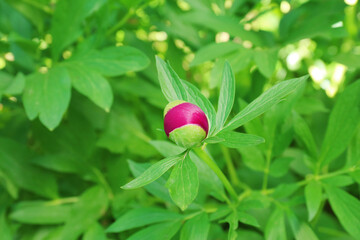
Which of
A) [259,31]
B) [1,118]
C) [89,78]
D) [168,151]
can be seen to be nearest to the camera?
[168,151]

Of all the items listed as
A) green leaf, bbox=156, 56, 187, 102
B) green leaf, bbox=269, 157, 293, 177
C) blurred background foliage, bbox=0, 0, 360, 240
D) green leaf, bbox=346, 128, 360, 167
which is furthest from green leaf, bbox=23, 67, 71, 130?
green leaf, bbox=346, 128, 360, 167

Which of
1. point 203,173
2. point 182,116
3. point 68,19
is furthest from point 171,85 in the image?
point 68,19

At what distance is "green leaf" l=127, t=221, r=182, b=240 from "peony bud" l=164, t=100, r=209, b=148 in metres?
0.20

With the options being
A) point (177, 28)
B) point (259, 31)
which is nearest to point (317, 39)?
point (259, 31)

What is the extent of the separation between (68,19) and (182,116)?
1.51 ft

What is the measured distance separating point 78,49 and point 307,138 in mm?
463

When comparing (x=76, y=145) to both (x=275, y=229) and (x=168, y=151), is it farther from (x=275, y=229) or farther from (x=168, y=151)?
(x=275, y=229)

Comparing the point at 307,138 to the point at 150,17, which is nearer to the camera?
the point at 307,138

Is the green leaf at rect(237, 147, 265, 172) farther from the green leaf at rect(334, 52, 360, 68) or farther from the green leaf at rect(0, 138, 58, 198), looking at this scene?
the green leaf at rect(0, 138, 58, 198)

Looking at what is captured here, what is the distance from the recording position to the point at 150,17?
932 mm

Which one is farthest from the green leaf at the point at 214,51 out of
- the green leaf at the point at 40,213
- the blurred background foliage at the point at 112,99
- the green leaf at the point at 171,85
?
the green leaf at the point at 40,213

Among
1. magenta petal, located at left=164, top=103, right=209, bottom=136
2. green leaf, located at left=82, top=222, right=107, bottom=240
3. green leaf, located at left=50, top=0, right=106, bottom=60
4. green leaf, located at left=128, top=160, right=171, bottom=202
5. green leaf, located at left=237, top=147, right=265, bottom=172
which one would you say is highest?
green leaf, located at left=50, top=0, right=106, bottom=60

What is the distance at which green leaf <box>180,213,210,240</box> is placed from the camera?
504 millimetres

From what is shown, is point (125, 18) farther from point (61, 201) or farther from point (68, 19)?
point (61, 201)
